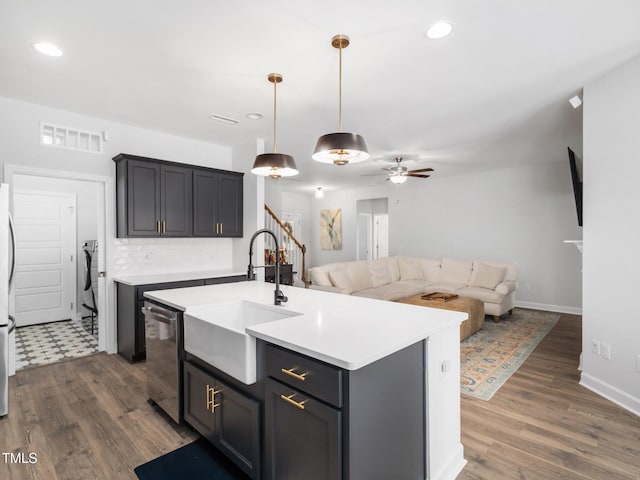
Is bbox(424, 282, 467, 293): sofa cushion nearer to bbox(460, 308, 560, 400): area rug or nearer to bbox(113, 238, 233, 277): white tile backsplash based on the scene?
bbox(460, 308, 560, 400): area rug

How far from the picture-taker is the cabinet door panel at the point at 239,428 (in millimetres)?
1637

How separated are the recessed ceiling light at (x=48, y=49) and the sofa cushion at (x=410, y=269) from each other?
604 cm

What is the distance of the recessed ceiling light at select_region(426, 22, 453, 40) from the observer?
6.95ft

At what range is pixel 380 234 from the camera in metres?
9.70

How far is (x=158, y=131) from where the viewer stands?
167 inches

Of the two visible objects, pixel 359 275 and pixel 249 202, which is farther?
pixel 359 275

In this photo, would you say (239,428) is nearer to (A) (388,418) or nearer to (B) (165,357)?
(A) (388,418)

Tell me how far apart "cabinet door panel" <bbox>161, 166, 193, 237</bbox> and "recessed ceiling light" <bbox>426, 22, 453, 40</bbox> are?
10.2 ft

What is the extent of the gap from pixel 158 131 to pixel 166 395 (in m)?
3.21

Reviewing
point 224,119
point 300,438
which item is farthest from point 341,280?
point 300,438

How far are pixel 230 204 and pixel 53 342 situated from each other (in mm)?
→ 2804

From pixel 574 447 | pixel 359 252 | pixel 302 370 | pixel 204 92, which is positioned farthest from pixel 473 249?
pixel 302 370

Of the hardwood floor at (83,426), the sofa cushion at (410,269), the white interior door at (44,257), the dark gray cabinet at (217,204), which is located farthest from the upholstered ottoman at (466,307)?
the white interior door at (44,257)

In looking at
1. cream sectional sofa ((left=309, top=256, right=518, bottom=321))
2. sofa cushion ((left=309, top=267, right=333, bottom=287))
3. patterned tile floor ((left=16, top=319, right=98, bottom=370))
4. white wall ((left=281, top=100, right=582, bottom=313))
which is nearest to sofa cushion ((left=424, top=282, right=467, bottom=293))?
cream sectional sofa ((left=309, top=256, right=518, bottom=321))
